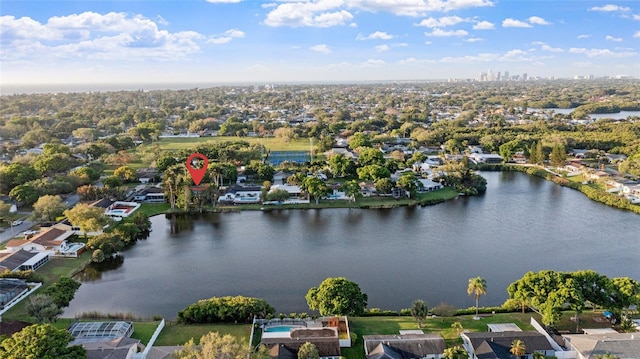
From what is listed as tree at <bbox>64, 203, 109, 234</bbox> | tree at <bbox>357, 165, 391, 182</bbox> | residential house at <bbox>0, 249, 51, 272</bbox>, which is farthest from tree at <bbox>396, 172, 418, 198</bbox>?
residential house at <bbox>0, 249, 51, 272</bbox>

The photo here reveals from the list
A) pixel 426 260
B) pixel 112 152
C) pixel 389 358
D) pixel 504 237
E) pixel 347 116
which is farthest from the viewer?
pixel 347 116

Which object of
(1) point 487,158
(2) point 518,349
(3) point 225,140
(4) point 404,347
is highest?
(3) point 225,140

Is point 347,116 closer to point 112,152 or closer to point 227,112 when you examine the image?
point 227,112

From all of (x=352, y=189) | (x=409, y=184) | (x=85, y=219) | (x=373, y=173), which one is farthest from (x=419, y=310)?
(x=373, y=173)

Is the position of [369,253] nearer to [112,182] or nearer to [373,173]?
[373,173]

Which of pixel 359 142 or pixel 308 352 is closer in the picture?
pixel 308 352

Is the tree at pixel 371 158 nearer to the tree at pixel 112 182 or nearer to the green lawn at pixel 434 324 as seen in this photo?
the tree at pixel 112 182

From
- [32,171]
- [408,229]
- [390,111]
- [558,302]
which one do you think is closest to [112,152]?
[32,171]
